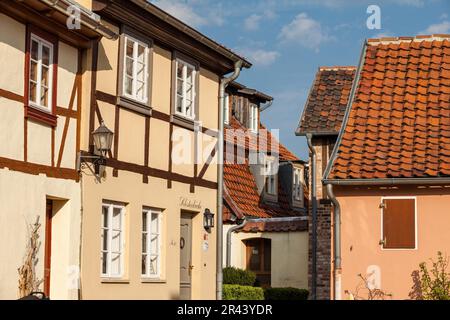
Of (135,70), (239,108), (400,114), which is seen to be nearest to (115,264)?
(135,70)

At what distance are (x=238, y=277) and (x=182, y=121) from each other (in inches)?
328

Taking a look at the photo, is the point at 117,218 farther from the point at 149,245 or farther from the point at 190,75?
the point at 190,75

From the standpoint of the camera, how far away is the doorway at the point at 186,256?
19328 millimetres

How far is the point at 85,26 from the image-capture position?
15047mm

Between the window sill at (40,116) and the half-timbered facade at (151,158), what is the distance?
1023 mm

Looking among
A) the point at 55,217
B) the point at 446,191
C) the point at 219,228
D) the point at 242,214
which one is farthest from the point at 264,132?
the point at 55,217

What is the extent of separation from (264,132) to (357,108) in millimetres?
17308

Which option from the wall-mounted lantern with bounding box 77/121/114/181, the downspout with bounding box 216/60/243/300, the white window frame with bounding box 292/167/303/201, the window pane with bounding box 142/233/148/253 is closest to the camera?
the wall-mounted lantern with bounding box 77/121/114/181

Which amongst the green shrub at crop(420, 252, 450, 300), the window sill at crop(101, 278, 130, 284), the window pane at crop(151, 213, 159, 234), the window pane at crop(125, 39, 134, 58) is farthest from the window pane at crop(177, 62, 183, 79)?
the green shrub at crop(420, 252, 450, 300)

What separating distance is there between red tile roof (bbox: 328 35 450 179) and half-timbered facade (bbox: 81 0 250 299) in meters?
2.97

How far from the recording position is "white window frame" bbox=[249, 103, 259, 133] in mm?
35750

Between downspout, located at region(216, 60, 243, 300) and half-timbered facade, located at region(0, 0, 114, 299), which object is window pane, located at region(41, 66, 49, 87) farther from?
downspout, located at region(216, 60, 243, 300)

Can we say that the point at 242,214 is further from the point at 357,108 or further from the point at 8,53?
the point at 8,53

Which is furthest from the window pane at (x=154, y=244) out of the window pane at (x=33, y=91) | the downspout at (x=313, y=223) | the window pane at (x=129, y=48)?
the downspout at (x=313, y=223)
